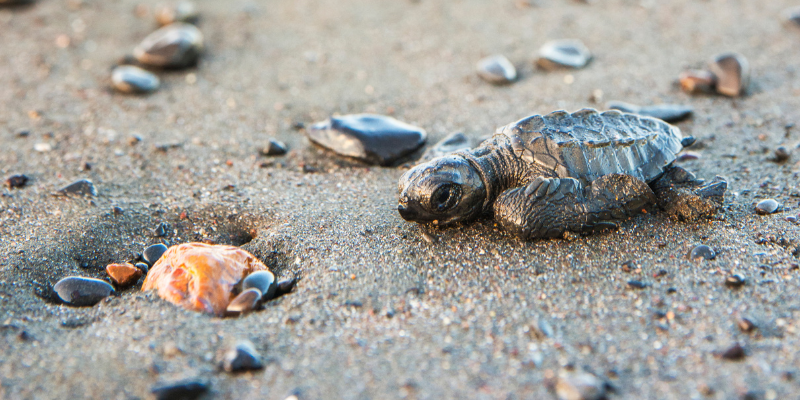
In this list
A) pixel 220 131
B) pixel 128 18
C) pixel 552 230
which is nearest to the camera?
pixel 552 230

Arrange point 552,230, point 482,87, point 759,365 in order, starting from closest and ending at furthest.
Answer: point 759,365 → point 552,230 → point 482,87

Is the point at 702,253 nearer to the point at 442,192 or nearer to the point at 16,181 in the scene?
the point at 442,192

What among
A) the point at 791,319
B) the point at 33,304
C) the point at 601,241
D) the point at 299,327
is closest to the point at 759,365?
the point at 791,319

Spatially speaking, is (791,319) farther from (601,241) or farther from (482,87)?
(482,87)

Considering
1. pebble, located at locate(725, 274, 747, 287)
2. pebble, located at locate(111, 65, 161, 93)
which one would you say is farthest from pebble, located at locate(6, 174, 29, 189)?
pebble, located at locate(725, 274, 747, 287)

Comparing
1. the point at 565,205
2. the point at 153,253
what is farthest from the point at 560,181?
the point at 153,253

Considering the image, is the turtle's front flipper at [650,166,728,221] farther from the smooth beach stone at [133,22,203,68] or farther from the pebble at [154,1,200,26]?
the pebble at [154,1,200,26]
